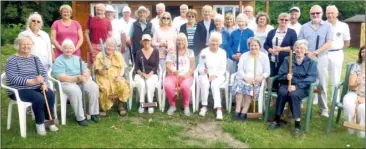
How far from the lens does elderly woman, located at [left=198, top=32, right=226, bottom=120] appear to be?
548 centimetres

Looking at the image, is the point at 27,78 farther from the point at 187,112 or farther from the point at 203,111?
the point at 203,111

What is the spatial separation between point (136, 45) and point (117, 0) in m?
4.97

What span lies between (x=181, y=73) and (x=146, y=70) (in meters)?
0.54

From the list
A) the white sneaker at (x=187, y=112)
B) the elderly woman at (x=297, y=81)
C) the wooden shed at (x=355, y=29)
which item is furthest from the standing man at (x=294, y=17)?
the wooden shed at (x=355, y=29)

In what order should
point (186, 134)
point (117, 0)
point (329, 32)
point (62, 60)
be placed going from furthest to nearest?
point (117, 0), point (329, 32), point (62, 60), point (186, 134)

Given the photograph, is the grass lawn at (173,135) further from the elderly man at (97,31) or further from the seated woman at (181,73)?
the elderly man at (97,31)

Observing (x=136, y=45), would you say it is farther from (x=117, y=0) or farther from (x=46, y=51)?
(x=117, y=0)

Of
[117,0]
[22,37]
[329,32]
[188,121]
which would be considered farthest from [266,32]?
[117,0]

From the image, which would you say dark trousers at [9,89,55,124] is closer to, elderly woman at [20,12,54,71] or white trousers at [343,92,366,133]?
elderly woman at [20,12,54,71]

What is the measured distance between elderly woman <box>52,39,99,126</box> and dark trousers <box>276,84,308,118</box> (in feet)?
8.03

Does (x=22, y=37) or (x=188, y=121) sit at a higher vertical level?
(x=22, y=37)

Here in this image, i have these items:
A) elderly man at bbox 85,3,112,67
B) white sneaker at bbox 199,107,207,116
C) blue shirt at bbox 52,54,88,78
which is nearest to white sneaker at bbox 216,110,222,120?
white sneaker at bbox 199,107,207,116

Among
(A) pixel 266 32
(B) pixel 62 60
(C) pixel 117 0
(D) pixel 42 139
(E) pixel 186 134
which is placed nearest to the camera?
(D) pixel 42 139

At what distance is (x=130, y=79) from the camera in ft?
18.1
